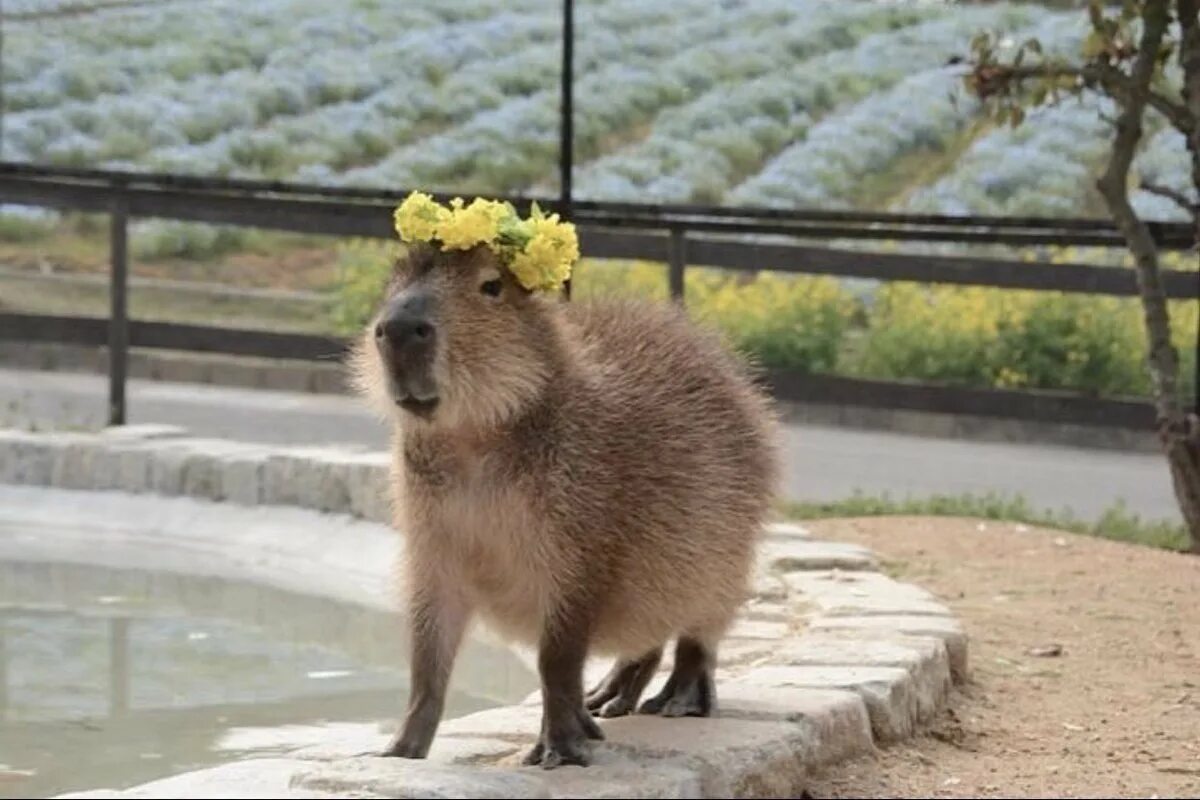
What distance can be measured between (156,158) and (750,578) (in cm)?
1131

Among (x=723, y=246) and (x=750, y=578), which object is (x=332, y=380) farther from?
(x=750, y=578)

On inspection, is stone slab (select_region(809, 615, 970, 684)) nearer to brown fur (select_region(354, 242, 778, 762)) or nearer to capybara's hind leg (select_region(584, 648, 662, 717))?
capybara's hind leg (select_region(584, 648, 662, 717))

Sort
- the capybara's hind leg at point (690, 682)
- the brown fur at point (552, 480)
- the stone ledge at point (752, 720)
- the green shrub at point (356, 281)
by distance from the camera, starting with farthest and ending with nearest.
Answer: the green shrub at point (356, 281) < the capybara's hind leg at point (690, 682) < the brown fur at point (552, 480) < the stone ledge at point (752, 720)

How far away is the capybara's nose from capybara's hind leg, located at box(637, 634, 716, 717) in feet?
3.20

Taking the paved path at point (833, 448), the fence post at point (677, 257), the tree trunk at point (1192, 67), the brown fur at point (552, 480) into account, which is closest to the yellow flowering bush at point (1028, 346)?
the paved path at point (833, 448)

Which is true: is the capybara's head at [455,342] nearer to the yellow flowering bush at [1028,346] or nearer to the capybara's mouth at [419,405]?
the capybara's mouth at [419,405]

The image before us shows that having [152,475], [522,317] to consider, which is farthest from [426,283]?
[152,475]

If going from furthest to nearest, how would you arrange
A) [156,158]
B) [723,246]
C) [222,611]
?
[156,158], [723,246], [222,611]

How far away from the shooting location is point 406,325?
3.99 metres

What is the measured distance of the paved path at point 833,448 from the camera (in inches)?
405

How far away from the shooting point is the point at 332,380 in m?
13.4

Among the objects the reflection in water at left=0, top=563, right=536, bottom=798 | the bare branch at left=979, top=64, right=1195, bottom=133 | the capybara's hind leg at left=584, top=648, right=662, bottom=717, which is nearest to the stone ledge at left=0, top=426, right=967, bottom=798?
the capybara's hind leg at left=584, top=648, right=662, bottom=717

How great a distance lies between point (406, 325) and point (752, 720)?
3.40ft

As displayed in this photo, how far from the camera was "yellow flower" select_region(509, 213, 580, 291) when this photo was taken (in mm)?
4227
